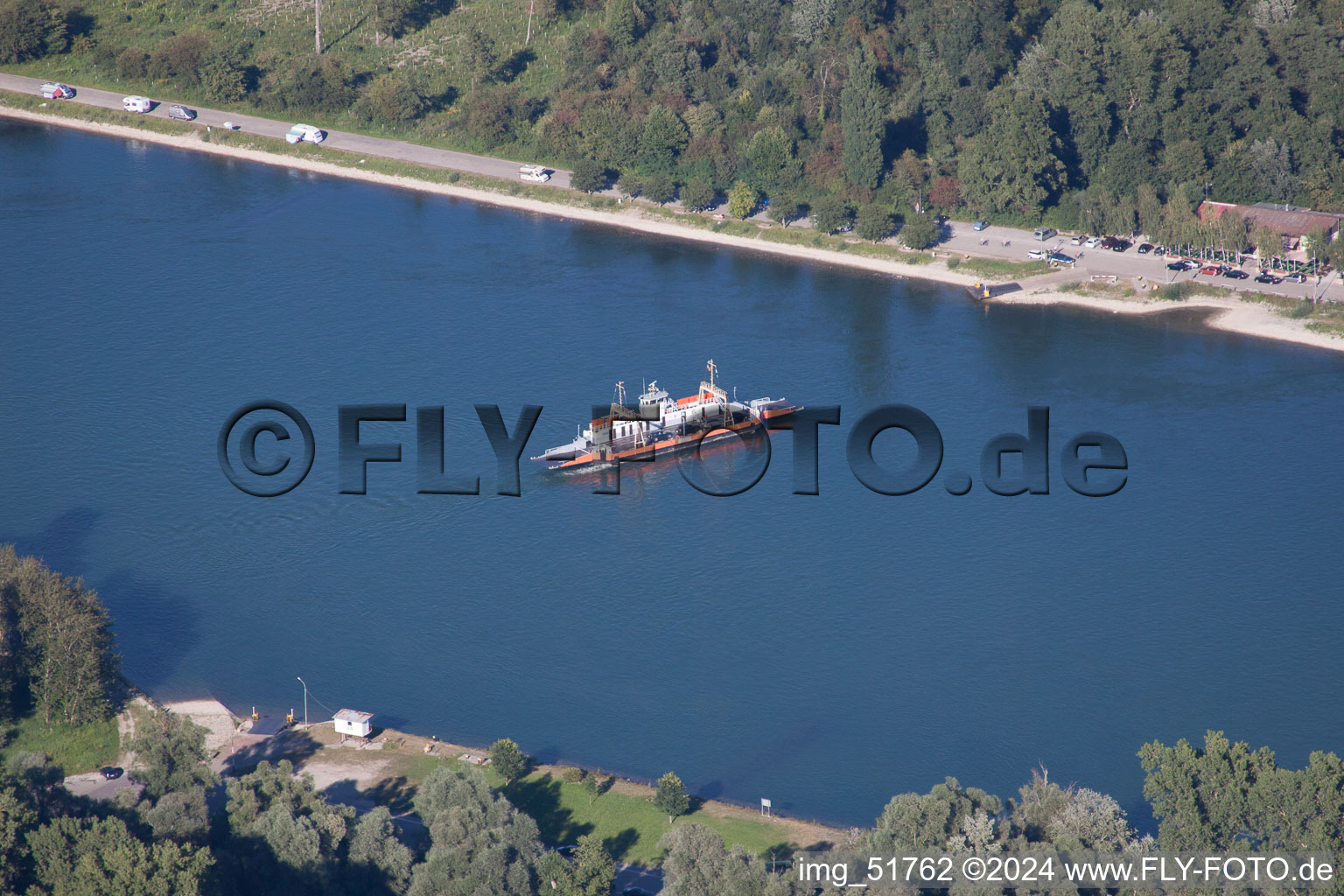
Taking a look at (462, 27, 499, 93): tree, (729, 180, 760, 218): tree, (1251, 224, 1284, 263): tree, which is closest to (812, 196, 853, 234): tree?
(729, 180, 760, 218): tree

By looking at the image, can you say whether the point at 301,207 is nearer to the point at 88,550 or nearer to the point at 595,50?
the point at 595,50


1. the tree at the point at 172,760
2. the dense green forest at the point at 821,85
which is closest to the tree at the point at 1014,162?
the dense green forest at the point at 821,85

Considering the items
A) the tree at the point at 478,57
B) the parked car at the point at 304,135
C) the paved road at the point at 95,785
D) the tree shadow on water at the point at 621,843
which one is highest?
the tree at the point at 478,57

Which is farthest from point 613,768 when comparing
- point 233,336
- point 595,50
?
point 595,50

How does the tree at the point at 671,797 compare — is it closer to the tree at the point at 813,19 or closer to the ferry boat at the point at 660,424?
the ferry boat at the point at 660,424

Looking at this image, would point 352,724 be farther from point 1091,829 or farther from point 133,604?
point 1091,829
